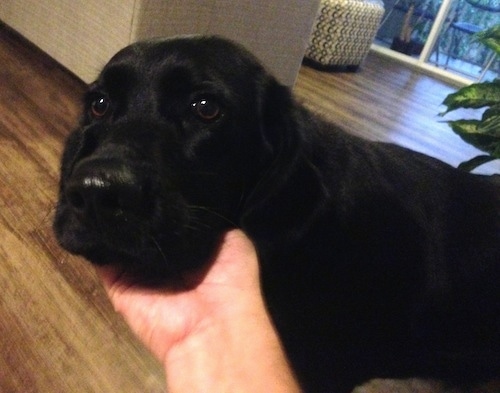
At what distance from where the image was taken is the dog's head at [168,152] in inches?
25.6

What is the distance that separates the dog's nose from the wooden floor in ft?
1.91

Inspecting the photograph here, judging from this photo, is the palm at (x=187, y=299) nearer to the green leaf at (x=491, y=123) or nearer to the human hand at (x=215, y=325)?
the human hand at (x=215, y=325)

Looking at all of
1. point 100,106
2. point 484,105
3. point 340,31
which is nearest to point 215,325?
point 100,106

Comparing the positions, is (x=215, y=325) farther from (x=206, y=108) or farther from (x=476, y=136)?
(x=476, y=136)

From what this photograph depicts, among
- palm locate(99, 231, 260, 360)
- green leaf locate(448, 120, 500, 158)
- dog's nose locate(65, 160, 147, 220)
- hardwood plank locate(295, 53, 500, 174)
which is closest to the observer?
dog's nose locate(65, 160, 147, 220)

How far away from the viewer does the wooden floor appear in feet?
3.51

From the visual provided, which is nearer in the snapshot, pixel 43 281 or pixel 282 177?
pixel 282 177

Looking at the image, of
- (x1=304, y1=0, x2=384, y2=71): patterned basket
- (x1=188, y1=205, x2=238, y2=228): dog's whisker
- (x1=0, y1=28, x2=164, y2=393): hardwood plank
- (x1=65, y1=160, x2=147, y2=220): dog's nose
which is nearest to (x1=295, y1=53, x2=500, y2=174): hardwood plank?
(x1=304, y1=0, x2=384, y2=71): patterned basket

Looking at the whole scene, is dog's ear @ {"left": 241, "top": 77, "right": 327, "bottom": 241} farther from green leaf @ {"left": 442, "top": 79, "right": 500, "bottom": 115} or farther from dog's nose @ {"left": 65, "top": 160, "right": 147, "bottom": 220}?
green leaf @ {"left": 442, "top": 79, "right": 500, "bottom": 115}

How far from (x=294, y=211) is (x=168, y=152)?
29 cm

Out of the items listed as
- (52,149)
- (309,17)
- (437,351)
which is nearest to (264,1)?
(309,17)

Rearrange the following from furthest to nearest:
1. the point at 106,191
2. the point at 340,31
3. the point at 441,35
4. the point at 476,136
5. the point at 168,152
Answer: the point at 441,35 < the point at 340,31 < the point at 476,136 < the point at 168,152 < the point at 106,191

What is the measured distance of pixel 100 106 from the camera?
0.90 m

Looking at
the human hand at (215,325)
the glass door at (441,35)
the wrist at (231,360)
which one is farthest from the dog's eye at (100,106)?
the glass door at (441,35)
